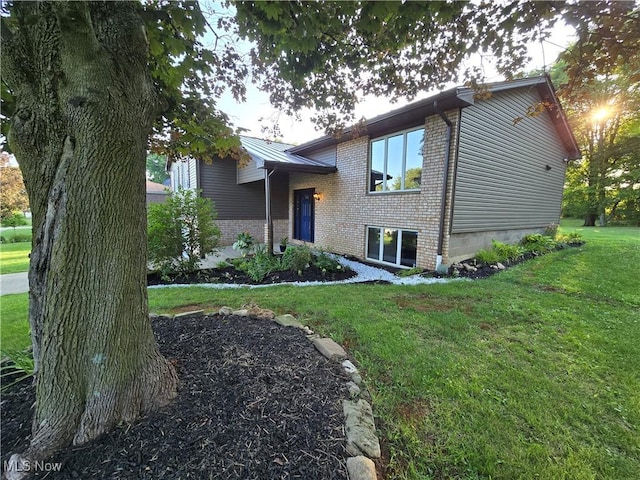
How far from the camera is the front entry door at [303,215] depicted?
11.1 metres

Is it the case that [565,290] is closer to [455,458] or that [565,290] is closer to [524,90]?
[455,458]

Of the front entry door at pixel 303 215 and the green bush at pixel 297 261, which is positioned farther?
the front entry door at pixel 303 215

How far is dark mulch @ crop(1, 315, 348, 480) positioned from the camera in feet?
4.50

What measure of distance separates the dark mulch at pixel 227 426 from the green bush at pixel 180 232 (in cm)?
436

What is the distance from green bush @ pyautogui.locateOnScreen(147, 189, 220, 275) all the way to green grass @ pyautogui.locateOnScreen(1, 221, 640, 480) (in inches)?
61.7

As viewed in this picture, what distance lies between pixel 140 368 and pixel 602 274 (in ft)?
28.5

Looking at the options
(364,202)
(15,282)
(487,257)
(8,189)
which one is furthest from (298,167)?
(8,189)

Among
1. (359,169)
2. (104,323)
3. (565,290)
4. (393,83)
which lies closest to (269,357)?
(104,323)

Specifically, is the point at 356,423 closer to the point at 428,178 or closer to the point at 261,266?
the point at 261,266

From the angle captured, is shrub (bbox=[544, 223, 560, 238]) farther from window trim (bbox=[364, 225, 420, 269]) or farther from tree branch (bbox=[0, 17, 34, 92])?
tree branch (bbox=[0, 17, 34, 92])

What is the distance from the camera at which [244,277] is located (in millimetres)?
6574

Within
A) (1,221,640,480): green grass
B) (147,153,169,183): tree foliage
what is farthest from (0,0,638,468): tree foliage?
(147,153,169,183): tree foliage

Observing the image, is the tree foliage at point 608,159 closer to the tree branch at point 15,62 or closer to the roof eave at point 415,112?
the roof eave at point 415,112

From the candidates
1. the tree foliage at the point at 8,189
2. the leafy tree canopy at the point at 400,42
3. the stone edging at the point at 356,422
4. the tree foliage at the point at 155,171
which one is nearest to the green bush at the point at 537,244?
the leafy tree canopy at the point at 400,42
